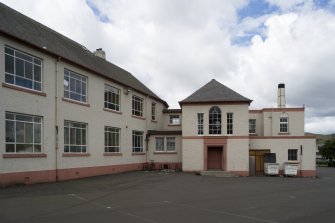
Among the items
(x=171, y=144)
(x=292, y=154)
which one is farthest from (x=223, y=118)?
(x=292, y=154)

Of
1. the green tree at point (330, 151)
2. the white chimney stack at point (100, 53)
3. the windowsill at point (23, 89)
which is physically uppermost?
the white chimney stack at point (100, 53)

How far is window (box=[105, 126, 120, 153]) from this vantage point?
26.6 meters

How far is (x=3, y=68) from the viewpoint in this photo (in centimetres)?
1692

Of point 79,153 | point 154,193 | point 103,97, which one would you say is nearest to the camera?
point 154,193

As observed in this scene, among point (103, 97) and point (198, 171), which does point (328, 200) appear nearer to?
point (198, 171)

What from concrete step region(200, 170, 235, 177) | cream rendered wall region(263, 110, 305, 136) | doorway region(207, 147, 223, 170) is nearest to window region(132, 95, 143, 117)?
doorway region(207, 147, 223, 170)

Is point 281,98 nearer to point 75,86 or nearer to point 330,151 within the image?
point 330,151

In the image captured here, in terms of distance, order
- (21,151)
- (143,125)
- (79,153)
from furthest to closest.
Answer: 1. (143,125)
2. (79,153)
3. (21,151)

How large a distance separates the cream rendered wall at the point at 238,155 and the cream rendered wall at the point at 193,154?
2390 mm

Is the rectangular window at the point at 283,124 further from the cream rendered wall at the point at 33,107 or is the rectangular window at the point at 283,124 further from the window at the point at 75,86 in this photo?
the cream rendered wall at the point at 33,107

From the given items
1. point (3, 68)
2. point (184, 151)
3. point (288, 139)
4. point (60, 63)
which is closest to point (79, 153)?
point (60, 63)

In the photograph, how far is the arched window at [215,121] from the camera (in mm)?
29752

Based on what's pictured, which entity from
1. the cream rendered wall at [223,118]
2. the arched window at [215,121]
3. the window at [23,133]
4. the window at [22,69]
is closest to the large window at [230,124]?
the cream rendered wall at [223,118]

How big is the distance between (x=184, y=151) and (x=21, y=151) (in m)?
15.1
